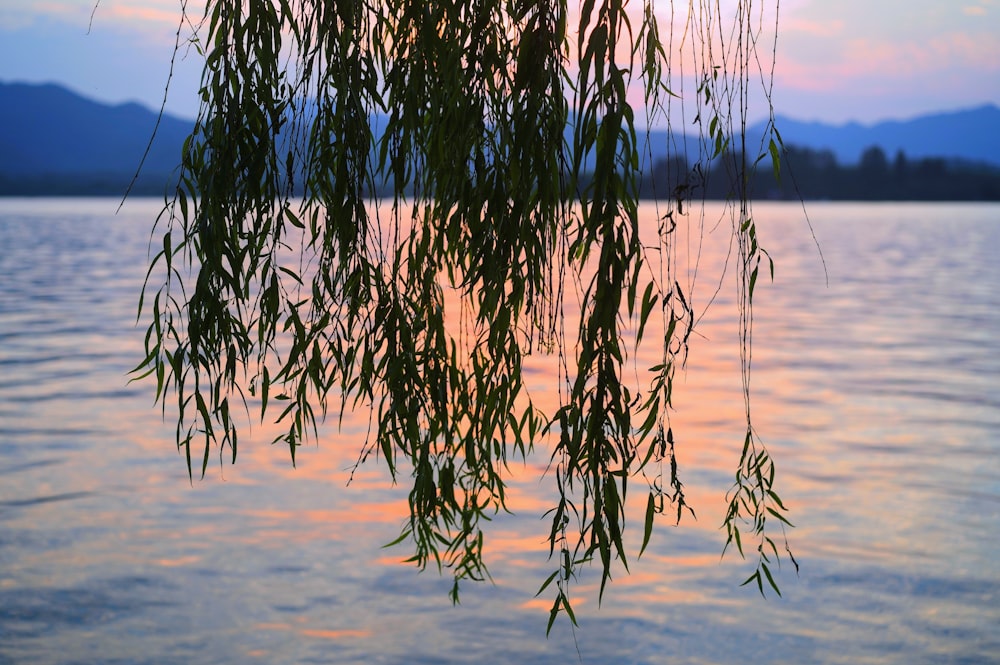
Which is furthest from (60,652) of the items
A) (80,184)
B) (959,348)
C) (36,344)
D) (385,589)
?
(80,184)

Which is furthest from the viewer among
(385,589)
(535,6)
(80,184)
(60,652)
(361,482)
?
(80,184)

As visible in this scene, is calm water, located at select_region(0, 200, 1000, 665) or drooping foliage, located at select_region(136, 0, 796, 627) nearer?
drooping foliage, located at select_region(136, 0, 796, 627)

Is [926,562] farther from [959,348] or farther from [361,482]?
[959,348]

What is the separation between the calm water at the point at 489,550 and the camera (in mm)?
5727

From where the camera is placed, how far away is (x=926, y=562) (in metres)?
6.92

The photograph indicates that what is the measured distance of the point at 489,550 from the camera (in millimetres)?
6918

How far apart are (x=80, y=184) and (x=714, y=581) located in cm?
18976

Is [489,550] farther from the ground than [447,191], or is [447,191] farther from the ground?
[447,191]

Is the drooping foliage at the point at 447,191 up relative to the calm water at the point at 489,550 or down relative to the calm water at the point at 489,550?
up

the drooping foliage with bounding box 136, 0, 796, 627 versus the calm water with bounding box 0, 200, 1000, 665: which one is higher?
the drooping foliage with bounding box 136, 0, 796, 627

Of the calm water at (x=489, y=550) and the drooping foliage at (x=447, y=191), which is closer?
the drooping foliage at (x=447, y=191)

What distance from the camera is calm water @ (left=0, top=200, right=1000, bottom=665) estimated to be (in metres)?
5.73

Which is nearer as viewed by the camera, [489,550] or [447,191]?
[447,191]

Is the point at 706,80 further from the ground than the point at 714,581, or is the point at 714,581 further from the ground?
the point at 706,80
